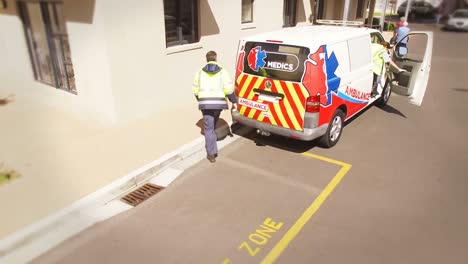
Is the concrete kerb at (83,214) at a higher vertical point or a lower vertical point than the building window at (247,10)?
lower

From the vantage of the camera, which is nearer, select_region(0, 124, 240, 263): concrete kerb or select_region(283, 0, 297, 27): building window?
select_region(0, 124, 240, 263): concrete kerb

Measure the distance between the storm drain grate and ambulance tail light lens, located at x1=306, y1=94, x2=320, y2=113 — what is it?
278 cm

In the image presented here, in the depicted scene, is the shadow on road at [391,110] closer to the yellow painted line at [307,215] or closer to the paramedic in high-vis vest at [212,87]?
the yellow painted line at [307,215]

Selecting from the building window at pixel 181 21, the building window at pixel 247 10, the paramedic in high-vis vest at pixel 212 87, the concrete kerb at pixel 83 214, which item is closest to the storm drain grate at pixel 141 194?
the concrete kerb at pixel 83 214

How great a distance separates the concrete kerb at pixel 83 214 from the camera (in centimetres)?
407

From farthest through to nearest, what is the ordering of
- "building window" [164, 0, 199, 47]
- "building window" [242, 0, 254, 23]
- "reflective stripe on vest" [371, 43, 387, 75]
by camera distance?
"building window" [242, 0, 254, 23]
"building window" [164, 0, 199, 47]
"reflective stripe on vest" [371, 43, 387, 75]

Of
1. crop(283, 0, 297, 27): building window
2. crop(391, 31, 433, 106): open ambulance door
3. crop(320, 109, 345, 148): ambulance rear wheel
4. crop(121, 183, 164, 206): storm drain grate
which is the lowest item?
crop(121, 183, 164, 206): storm drain grate

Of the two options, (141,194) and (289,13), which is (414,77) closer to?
(141,194)

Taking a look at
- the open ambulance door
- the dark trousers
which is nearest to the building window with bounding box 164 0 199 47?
the dark trousers

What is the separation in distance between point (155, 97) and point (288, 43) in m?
3.66

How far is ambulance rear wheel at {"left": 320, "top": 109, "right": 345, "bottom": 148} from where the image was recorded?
6.65 meters

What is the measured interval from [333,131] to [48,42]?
7297 millimetres

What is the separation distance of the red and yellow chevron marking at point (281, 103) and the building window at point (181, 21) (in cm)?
297

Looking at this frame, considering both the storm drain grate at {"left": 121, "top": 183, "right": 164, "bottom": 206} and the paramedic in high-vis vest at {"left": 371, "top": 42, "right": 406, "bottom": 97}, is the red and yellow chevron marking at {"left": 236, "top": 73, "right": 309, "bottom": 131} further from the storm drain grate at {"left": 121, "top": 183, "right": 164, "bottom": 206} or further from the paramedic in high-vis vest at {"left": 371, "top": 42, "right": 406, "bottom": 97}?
the paramedic in high-vis vest at {"left": 371, "top": 42, "right": 406, "bottom": 97}
